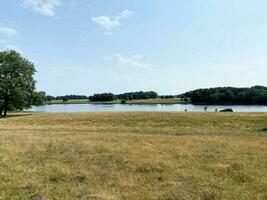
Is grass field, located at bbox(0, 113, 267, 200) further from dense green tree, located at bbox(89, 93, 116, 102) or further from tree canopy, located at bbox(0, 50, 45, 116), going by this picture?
dense green tree, located at bbox(89, 93, 116, 102)

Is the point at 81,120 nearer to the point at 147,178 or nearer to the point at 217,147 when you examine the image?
the point at 217,147

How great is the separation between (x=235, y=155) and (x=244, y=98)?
11091cm

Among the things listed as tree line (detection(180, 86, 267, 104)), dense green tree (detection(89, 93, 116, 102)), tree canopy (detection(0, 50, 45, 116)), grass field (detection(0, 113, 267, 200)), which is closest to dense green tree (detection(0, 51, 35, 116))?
tree canopy (detection(0, 50, 45, 116))

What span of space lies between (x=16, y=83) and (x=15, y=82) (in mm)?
350

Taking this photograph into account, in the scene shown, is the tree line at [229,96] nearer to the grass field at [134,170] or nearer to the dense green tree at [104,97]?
the dense green tree at [104,97]

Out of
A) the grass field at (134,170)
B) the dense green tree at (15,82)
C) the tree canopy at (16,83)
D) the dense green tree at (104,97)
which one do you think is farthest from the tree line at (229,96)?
the grass field at (134,170)

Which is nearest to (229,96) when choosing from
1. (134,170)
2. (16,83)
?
(16,83)

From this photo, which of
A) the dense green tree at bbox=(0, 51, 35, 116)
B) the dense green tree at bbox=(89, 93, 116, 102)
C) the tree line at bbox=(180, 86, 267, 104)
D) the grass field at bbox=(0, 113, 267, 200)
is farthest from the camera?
the dense green tree at bbox=(89, 93, 116, 102)

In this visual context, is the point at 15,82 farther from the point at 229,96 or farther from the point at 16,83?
the point at 229,96

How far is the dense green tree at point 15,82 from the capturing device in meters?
60.2

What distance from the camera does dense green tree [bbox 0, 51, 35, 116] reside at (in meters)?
60.2

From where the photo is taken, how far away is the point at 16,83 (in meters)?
60.8

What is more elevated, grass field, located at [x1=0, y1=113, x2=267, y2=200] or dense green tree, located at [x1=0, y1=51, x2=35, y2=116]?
dense green tree, located at [x1=0, y1=51, x2=35, y2=116]

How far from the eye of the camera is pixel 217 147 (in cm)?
1728
